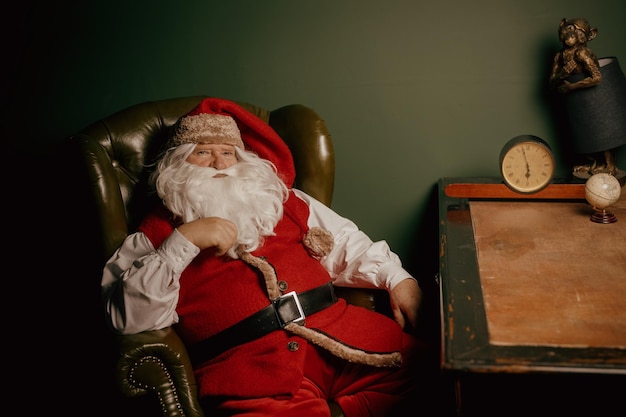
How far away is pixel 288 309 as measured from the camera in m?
1.42

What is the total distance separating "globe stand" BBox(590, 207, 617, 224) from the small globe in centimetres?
2

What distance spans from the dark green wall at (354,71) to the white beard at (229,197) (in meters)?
0.58

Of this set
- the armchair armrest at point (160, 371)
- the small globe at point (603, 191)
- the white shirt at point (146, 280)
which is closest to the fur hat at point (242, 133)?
the white shirt at point (146, 280)

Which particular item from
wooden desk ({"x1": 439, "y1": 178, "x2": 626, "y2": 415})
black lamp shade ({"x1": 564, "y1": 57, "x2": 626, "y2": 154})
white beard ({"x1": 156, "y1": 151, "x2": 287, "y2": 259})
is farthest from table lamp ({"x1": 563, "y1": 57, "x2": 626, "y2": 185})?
white beard ({"x1": 156, "y1": 151, "x2": 287, "y2": 259})

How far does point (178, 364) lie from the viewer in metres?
1.31

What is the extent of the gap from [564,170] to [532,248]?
72 centimetres

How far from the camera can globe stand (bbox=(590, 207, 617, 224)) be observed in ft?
4.74

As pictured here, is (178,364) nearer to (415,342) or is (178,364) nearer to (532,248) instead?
A: (415,342)

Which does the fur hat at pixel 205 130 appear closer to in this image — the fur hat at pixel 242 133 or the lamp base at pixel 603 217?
the fur hat at pixel 242 133

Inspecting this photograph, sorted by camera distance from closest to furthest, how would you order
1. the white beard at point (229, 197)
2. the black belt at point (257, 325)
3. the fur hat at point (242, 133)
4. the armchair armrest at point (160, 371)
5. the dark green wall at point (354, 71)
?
the armchair armrest at point (160, 371)
the black belt at point (257, 325)
the white beard at point (229, 197)
the fur hat at point (242, 133)
the dark green wall at point (354, 71)

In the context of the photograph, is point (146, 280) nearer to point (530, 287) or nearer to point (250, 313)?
point (250, 313)

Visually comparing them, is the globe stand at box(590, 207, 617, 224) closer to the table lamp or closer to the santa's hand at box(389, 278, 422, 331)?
the table lamp

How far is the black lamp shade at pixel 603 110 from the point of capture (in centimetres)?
158

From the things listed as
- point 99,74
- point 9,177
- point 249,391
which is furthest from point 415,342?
point 9,177
